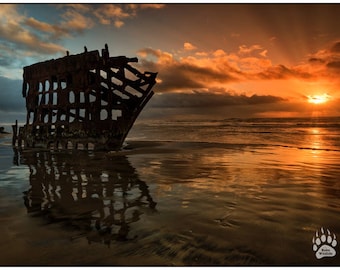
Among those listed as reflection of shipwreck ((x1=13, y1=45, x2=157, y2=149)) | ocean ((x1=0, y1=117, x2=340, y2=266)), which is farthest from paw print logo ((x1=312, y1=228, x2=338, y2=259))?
reflection of shipwreck ((x1=13, y1=45, x2=157, y2=149))

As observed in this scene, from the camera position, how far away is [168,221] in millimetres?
4188

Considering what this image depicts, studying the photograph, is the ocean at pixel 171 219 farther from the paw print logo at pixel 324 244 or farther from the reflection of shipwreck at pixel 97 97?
the reflection of shipwreck at pixel 97 97

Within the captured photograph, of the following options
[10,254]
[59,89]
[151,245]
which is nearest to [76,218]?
[10,254]

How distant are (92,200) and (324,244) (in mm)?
3814

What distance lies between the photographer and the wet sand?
10.4 feet

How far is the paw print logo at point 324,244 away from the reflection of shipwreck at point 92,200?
2.17 metres

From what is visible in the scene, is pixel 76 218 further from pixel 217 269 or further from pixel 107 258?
pixel 217 269

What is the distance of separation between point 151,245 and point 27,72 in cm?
1866

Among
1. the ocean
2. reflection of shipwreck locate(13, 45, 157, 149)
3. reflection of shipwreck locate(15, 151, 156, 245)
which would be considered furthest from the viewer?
reflection of shipwreck locate(13, 45, 157, 149)

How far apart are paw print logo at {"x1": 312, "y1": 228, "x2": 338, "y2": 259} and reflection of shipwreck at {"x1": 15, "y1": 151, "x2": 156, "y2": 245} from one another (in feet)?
7.12

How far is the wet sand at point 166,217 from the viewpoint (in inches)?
124

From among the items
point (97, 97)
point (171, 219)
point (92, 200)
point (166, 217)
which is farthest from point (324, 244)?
point (97, 97)

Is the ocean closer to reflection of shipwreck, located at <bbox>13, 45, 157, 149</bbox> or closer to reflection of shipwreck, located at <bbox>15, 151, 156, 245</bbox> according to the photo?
reflection of shipwreck, located at <bbox>15, 151, 156, 245</bbox>

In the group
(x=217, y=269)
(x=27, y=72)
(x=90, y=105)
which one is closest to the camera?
(x=217, y=269)
